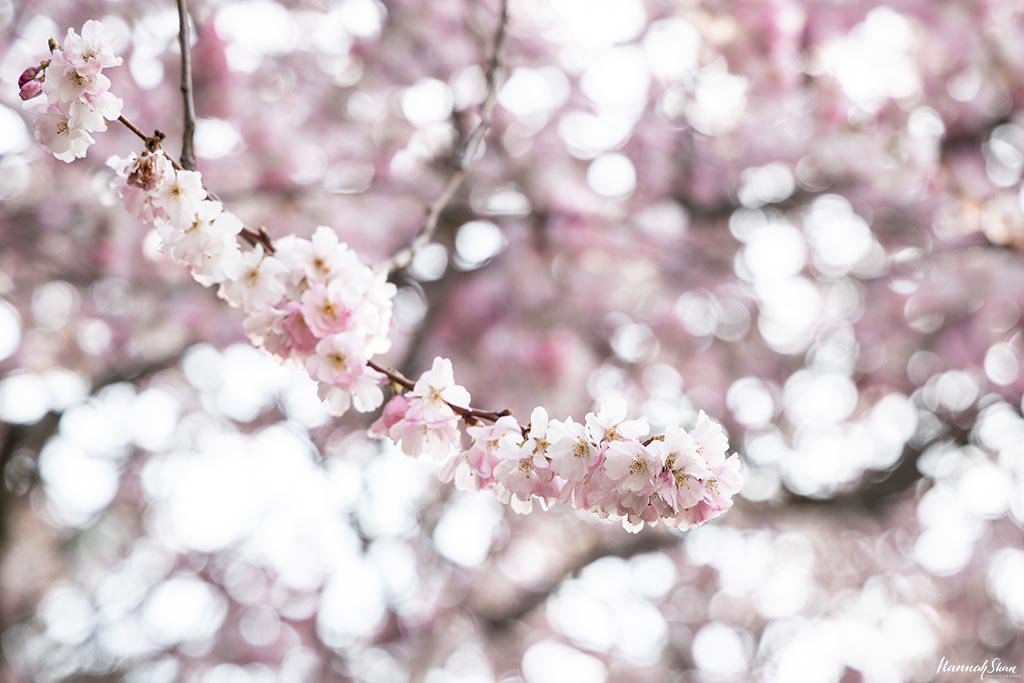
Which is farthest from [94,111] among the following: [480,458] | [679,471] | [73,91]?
[679,471]

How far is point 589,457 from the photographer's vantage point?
51.9 inches

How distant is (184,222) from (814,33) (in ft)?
12.7

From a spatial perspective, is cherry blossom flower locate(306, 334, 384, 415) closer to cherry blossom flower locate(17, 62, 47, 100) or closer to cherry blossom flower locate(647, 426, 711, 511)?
cherry blossom flower locate(647, 426, 711, 511)

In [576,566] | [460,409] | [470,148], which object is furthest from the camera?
[576,566]

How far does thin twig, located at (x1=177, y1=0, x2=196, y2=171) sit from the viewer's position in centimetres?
136

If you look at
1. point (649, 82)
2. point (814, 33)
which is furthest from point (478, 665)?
point (814, 33)

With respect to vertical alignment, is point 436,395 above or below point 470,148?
below

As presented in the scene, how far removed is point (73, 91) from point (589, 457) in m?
0.92

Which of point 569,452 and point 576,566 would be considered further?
point 576,566

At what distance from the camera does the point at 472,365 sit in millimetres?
4719

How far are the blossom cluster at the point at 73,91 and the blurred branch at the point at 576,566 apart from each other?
11.4 ft

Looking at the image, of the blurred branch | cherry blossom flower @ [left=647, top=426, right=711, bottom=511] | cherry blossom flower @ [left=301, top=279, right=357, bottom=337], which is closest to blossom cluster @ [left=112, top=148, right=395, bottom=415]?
cherry blossom flower @ [left=301, top=279, right=357, bottom=337]

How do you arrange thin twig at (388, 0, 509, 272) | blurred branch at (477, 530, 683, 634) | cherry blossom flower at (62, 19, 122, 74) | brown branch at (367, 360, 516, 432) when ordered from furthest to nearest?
1. blurred branch at (477, 530, 683, 634)
2. thin twig at (388, 0, 509, 272)
3. brown branch at (367, 360, 516, 432)
4. cherry blossom flower at (62, 19, 122, 74)

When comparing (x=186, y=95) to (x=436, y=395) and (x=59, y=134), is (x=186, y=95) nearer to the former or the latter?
(x=59, y=134)
